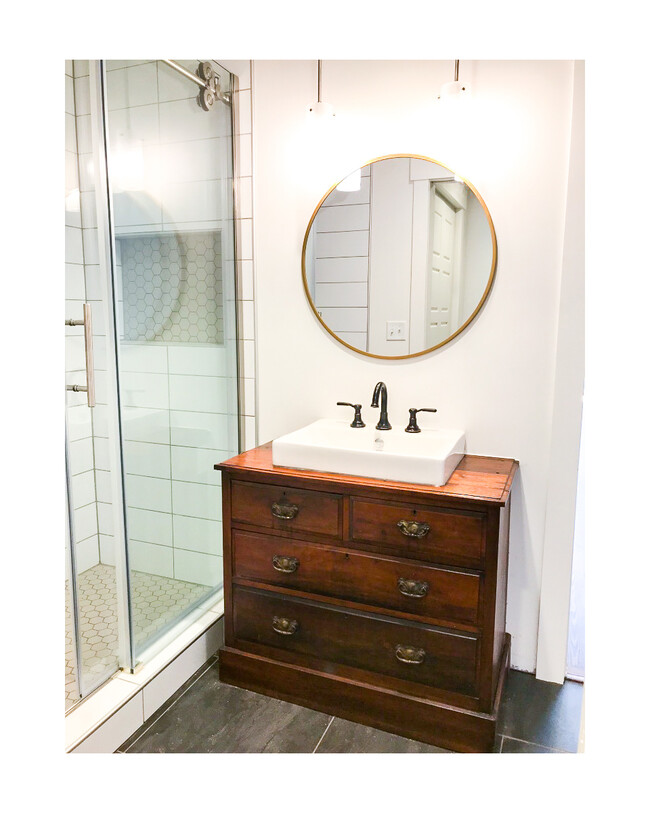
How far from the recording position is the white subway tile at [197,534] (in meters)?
2.14

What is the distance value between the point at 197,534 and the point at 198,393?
0.54 metres

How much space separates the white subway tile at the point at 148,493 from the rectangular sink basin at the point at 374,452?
43 cm

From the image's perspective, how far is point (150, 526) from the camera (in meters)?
1.99

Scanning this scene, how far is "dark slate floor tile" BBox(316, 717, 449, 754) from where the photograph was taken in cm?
171

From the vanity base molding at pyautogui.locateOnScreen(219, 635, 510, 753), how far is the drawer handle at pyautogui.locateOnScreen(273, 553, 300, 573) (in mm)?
326

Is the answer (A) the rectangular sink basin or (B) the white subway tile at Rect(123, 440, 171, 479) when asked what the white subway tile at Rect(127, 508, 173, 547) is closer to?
(B) the white subway tile at Rect(123, 440, 171, 479)

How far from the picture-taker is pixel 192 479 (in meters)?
2.19

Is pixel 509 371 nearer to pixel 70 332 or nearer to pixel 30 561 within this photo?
pixel 70 332

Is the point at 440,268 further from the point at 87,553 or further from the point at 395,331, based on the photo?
the point at 87,553

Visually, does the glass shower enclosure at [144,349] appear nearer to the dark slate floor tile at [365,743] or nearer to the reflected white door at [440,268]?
the dark slate floor tile at [365,743]

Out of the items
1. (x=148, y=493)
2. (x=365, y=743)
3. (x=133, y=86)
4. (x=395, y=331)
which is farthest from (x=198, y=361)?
(x=365, y=743)

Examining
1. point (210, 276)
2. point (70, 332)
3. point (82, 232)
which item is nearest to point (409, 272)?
point (210, 276)

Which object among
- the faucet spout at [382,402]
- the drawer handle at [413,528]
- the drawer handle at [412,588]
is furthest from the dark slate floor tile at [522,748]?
the faucet spout at [382,402]

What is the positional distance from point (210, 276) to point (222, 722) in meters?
1.51
